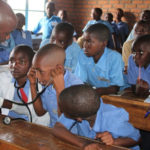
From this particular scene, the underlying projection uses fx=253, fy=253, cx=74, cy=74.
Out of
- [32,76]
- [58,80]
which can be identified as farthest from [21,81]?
[58,80]

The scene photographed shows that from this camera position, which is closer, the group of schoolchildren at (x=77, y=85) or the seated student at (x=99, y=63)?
the group of schoolchildren at (x=77, y=85)

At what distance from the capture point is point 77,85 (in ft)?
4.09

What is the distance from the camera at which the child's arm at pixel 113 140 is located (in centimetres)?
113

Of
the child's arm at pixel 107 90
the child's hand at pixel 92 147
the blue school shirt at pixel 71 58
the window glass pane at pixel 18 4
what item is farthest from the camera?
the window glass pane at pixel 18 4

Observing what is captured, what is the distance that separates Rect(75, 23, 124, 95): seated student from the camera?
7.55 ft

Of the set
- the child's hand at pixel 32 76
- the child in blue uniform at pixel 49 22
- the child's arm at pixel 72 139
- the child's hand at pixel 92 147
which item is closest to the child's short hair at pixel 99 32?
the child's hand at pixel 32 76

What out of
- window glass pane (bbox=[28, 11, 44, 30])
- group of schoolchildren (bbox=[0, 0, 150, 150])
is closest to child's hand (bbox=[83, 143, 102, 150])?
group of schoolchildren (bbox=[0, 0, 150, 150])

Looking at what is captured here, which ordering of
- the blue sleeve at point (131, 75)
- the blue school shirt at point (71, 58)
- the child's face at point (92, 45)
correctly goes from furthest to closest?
1. the blue school shirt at point (71, 58)
2. the child's face at point (92, 45)
3. the blue sleeve at point (131, 75)

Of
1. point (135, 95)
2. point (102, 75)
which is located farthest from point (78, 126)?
point (102, 75)

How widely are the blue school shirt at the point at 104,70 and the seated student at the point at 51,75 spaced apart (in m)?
0.78

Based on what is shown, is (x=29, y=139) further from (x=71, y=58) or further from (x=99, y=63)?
(x=71, y=58)

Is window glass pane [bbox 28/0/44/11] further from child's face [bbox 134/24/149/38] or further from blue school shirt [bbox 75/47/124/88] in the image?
blue school shirt [bbox 75/47/124/88]

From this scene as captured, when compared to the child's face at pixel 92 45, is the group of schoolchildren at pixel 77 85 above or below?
below

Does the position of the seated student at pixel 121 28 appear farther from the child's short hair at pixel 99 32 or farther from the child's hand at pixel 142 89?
the child's hand at pixel 142 89
